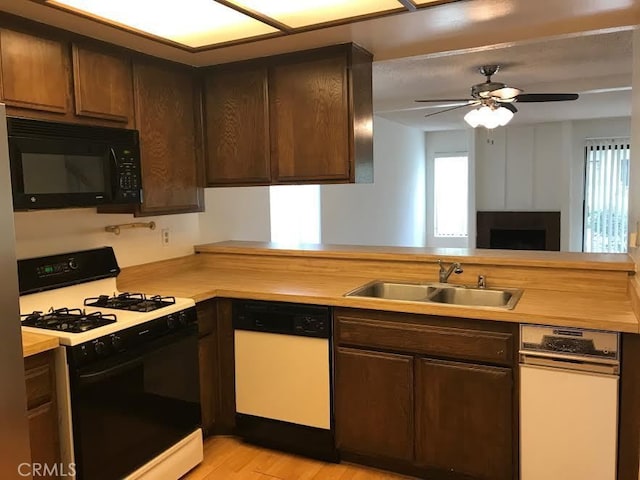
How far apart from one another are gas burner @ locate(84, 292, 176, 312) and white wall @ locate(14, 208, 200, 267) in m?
0.32

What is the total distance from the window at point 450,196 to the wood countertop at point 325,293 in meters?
6.33

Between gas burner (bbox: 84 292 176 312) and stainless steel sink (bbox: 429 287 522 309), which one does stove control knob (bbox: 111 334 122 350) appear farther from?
stainless steel sink (bbox: 429 287 522 309)

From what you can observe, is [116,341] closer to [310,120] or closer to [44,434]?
[44,434]

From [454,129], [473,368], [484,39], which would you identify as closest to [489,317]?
[473,368]

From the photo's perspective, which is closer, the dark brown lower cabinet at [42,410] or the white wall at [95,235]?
the dark brown lower cabinet at [42,410]

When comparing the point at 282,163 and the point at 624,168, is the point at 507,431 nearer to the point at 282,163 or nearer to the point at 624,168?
the point at 282,163

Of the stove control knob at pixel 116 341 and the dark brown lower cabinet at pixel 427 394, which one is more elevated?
the stove control knob at pixel 116 341

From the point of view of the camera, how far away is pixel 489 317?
7.38ft

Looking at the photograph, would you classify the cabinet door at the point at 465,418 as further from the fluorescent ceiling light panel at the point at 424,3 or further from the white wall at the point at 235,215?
the white wall at the point at 235,215

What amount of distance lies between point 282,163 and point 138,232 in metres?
0.95

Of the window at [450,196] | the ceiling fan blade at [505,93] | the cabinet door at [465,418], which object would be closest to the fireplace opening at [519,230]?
the window at [450,196]

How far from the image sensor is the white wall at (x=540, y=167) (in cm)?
781

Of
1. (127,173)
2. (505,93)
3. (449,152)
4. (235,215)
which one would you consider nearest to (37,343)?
(127,173)

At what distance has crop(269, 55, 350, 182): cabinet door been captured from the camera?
284cm
